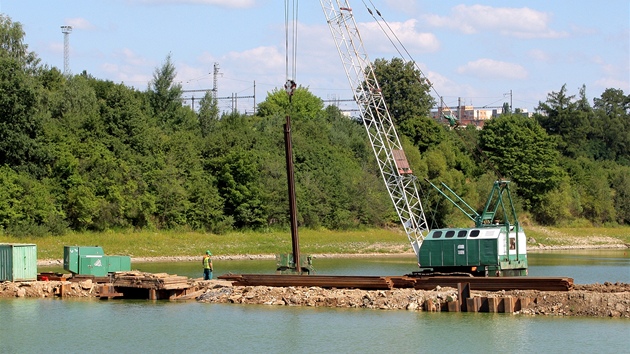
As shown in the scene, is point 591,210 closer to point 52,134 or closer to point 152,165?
point 152,165

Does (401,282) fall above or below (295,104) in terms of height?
below

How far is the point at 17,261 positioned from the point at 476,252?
793 inches

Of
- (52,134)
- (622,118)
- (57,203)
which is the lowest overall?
(57,203)

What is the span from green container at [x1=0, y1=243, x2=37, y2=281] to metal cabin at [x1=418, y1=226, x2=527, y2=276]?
17387 mm

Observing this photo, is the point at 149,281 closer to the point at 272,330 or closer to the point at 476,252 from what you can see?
the point at 272,330

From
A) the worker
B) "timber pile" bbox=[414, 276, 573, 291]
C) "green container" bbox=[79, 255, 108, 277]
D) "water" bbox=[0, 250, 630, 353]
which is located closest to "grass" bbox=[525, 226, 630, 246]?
the worker

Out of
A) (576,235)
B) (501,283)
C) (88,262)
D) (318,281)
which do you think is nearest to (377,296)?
(318,281)

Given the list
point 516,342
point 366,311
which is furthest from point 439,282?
point 516,342

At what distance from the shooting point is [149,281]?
41.4 m

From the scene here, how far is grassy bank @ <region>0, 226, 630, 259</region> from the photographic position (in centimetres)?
6775

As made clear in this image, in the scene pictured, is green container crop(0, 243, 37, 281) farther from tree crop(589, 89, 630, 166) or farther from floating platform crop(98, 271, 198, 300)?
tree crop(589, 89, 630, 166)

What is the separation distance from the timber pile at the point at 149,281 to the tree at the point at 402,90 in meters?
83.7

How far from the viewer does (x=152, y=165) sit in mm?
80125

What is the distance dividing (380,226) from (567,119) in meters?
61.1
